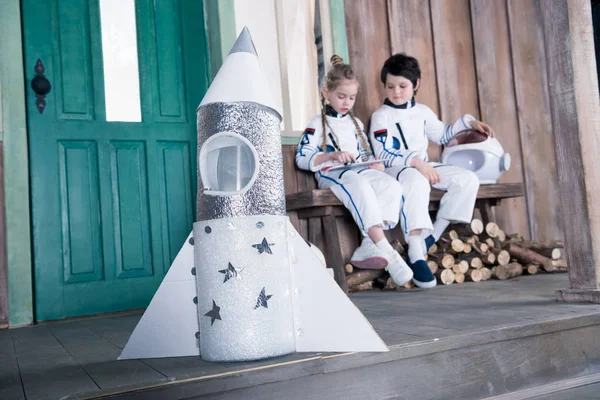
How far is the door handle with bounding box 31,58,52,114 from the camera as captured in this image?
2.88 metres

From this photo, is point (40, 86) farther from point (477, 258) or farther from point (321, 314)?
point (477, 258)

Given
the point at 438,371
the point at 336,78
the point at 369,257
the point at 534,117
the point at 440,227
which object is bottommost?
the point at 438,371

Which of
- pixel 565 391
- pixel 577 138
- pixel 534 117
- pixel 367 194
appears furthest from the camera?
pixel 534 117

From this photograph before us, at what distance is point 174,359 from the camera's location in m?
1.50

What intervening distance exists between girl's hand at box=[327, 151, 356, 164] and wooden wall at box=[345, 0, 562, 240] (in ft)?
2.20

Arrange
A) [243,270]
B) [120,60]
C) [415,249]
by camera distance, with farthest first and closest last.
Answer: [120,60] → [415,249] → [243,270]

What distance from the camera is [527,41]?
4453mm

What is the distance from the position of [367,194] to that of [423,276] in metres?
0.56

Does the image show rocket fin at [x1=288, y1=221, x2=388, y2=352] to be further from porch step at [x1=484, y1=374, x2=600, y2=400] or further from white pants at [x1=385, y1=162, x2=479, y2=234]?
white pants at [x1=385, y1=162, x2=479, y2=234]

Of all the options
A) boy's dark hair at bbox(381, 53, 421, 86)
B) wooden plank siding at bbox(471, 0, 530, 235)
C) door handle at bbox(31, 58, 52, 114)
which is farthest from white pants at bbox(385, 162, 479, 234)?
door handle at bbox(31, 58, 52, 114)

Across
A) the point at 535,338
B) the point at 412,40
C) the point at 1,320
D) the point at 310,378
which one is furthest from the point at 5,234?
the point at 412,40

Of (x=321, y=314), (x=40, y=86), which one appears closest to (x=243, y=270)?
(x=321, y=314)

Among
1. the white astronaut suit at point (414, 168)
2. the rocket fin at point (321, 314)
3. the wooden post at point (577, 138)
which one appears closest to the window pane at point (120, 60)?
the white astronaut suit at point (414, 168)

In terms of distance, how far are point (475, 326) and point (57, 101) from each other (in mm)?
2453
